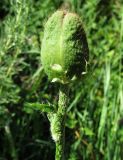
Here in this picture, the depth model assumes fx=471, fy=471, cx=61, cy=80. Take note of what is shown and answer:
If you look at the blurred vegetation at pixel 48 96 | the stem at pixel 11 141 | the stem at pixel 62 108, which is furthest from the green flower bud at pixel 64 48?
the stem at pixel 11 141

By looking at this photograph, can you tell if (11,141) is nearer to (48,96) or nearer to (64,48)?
(48,96)

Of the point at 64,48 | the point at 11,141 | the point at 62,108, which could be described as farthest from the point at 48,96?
the point at 64,48

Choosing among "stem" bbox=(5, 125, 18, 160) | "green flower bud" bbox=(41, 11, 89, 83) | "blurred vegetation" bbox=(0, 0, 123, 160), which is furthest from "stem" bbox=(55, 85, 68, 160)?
"stem" bbox=(5, 125, 18, 160)

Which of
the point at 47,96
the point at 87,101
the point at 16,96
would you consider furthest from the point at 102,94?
the point at 16,96

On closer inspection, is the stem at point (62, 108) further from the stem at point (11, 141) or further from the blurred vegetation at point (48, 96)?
the stem at point (11, 141)

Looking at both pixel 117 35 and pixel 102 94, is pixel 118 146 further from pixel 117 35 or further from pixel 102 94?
pixel 117 35
